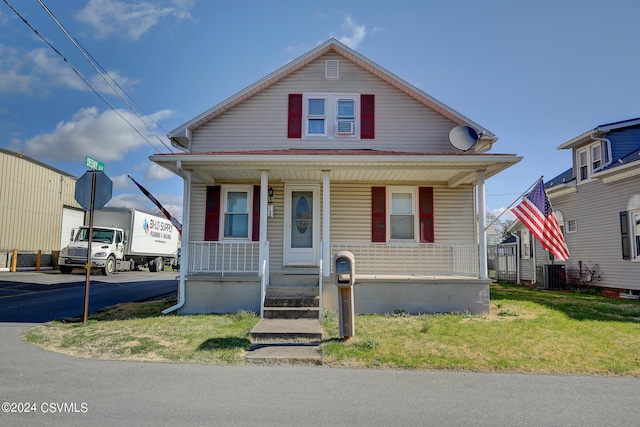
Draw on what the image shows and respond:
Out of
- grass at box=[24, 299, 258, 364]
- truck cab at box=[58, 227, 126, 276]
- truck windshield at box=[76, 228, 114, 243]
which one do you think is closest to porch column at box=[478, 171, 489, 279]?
grass at box=[24, 299, 258, 364]

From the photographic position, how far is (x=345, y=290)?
7.04 m

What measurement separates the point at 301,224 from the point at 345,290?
4509 mm

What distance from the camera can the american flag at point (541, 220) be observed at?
908cm

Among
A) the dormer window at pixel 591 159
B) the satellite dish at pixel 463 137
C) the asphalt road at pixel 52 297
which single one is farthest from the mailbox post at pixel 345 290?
the dormer window at pixel 591 159

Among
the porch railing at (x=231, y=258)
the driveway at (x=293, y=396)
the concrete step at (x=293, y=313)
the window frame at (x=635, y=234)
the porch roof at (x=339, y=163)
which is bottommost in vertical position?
the driveway at (x=293, y=396)

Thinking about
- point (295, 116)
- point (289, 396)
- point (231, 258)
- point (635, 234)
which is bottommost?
point (289, 396)

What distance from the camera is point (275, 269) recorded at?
1113 centimetres

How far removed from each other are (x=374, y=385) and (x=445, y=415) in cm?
108

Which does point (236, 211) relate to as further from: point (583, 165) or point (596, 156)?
point (583, 165)

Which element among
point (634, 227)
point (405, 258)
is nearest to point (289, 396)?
point (405, 258)

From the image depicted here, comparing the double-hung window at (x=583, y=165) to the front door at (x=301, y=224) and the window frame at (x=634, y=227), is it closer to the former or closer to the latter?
the window frame at (x=634, y=227)

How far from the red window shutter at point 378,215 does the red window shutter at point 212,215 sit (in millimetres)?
4195

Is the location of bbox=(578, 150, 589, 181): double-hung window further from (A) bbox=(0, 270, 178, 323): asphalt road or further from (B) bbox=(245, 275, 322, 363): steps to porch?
(A) bbox=(0, 270, 178, 323): asphalt road

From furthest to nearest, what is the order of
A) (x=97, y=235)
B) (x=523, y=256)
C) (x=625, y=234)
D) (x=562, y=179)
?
(x=97, y=235), (x=523, y=256), (x=562, y=179), (x=625, y=234)
